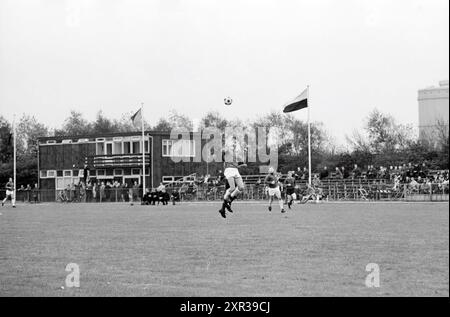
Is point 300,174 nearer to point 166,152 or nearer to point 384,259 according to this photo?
point 166,152

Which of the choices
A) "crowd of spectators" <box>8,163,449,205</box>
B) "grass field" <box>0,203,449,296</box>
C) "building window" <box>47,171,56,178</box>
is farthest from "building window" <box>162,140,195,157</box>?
"grass field" <box>0,203,449,296</box>

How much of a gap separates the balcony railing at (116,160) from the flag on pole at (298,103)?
25647 mm

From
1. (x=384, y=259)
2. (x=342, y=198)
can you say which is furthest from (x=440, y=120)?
(x=384, y=259)

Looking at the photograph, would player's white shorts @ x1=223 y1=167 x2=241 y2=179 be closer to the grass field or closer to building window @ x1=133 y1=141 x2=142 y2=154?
the grass field

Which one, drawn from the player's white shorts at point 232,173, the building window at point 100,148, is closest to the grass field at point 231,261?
the player's white shorts at point 232,173

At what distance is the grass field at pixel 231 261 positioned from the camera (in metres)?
9.60

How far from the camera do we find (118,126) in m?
99.4

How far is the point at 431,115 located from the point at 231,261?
52582 millimetres

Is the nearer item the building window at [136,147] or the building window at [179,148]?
the building window at [179,148]

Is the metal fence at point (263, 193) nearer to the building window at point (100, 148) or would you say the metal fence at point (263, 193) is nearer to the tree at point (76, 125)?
the building window at point (100, 148)

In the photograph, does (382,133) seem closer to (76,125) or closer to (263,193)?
(263,193)

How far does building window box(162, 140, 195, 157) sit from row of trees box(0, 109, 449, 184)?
6.51 meters

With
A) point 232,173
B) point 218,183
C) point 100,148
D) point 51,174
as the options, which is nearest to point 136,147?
point 100,148
